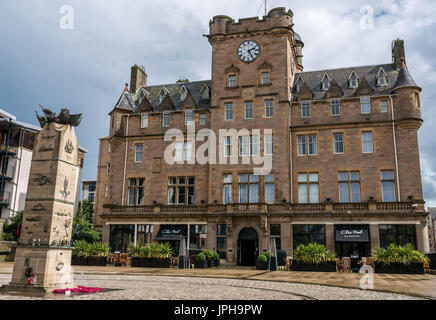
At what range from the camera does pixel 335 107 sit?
39781 mm

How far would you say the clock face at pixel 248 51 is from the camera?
42.0 meters

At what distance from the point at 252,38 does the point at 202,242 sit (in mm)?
20996

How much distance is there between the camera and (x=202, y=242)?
128 feet

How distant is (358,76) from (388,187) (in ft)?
39.9

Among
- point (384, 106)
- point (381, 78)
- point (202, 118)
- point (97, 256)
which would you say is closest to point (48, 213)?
point (97, 256)

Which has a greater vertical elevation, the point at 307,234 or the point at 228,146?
the point at 228,146

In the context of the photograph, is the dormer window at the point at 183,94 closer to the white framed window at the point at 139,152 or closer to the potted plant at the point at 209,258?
the white framed window at the point at 139,152

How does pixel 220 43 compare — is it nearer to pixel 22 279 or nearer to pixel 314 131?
pixel 314 131

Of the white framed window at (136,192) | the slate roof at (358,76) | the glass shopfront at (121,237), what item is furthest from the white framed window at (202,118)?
the glass shopfront at (121,237)

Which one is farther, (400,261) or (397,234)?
(397,234)

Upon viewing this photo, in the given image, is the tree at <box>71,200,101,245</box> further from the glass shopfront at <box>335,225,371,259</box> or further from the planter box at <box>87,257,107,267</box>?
the glass shopfront at <box>335,225,371,259</box>

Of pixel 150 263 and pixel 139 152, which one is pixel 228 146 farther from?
pixel 150 263

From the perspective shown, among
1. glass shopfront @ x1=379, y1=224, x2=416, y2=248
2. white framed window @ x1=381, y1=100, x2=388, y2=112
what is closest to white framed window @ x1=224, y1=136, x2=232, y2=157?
white framed window @ x1=381, y1=100, x2=388, y2=112

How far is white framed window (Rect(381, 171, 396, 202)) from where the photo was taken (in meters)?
36.6
